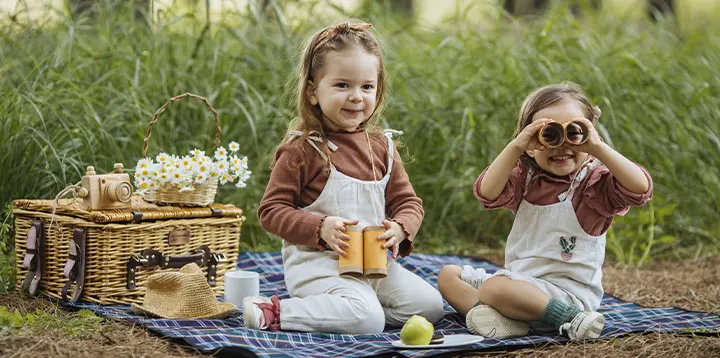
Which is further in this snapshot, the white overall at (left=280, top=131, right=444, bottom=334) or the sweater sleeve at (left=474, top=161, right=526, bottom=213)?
the sweater sleeve at (left=474, top=161, right=526, bottom=213)

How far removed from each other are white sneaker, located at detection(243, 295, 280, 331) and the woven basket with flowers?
25.7 inches

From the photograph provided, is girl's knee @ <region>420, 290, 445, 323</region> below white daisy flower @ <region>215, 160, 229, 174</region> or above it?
below

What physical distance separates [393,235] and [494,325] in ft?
1.59

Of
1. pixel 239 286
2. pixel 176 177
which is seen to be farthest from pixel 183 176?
pixel 239 286

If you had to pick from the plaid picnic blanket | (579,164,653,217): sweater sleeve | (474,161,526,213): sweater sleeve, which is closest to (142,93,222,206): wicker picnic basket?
the plaid picnic blanket

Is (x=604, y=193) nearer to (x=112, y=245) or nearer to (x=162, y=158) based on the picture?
(x=162, y=158)

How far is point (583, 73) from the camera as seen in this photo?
5277mm

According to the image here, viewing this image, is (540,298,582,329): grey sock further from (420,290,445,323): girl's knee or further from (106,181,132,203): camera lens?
(106,181,132,203): camera lens

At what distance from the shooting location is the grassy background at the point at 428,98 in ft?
15.2

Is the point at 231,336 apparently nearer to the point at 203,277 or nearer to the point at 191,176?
the point at 203,277

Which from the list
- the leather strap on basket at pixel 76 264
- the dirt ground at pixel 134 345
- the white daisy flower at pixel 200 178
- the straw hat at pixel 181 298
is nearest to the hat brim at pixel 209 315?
the straw hat at pixel 181 298

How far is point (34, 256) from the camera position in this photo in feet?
11.3

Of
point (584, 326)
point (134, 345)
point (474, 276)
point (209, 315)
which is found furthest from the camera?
point (474, 276)

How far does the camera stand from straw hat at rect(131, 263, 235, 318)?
3150 mm
